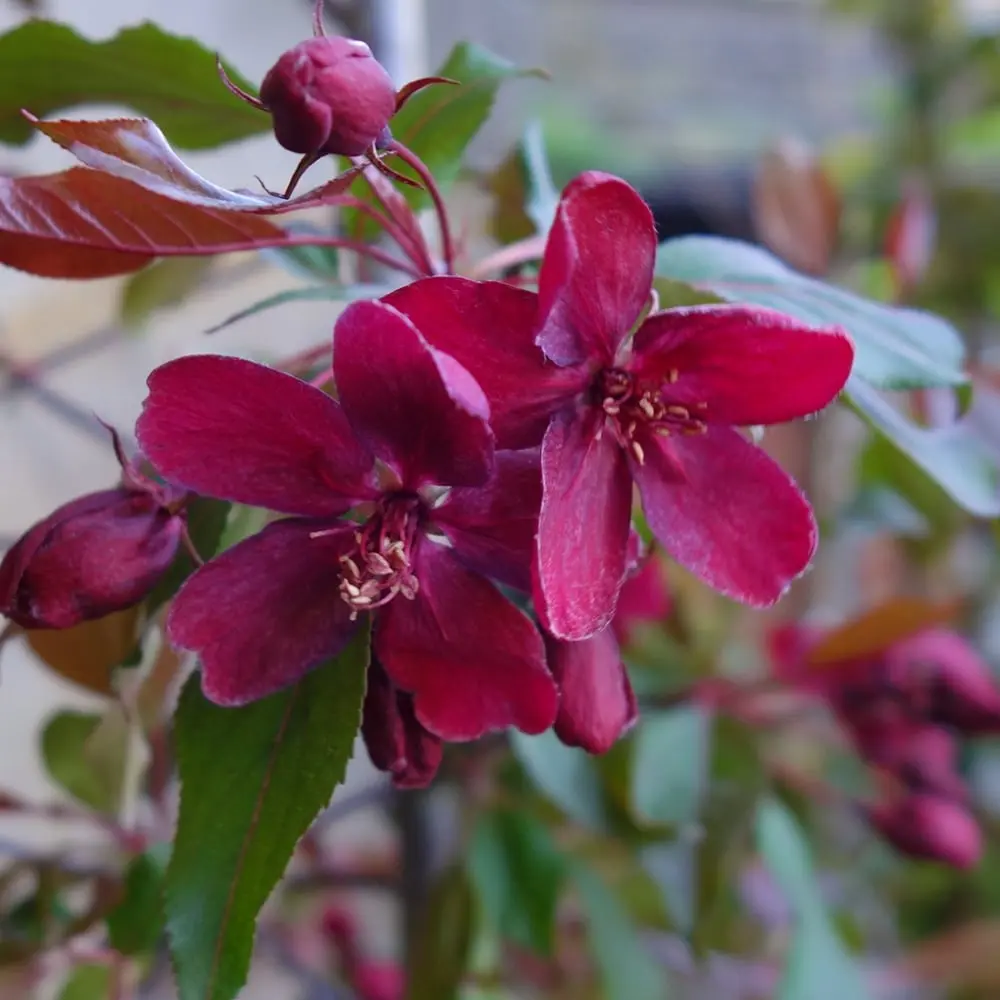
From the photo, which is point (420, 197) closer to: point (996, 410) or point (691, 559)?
point (691, 559)

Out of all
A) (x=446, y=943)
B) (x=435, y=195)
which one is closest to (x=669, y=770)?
(x=446, y=943)

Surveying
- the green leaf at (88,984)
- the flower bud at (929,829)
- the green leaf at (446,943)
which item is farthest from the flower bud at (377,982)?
the flower bud at (929,829)

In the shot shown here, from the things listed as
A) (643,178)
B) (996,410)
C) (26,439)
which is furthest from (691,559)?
(643,178)

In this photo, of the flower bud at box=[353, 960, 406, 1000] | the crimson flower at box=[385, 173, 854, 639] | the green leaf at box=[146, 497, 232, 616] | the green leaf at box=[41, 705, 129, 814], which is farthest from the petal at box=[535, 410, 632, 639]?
the flower bud at box=[353, 960, 406, 1000]

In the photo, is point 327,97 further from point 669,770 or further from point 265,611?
point 669,770

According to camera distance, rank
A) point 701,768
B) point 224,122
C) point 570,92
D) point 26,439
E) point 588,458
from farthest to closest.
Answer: point 570,92 → point 26,439 → point 701,768 → point 224,122 → point 588,458

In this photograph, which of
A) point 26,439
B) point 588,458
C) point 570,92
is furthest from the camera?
point 570,92

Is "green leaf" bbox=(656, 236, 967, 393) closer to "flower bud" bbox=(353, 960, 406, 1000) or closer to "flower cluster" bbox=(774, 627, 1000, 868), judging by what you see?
"flower cluster" bbox=(774, 627, 1000, 868)
